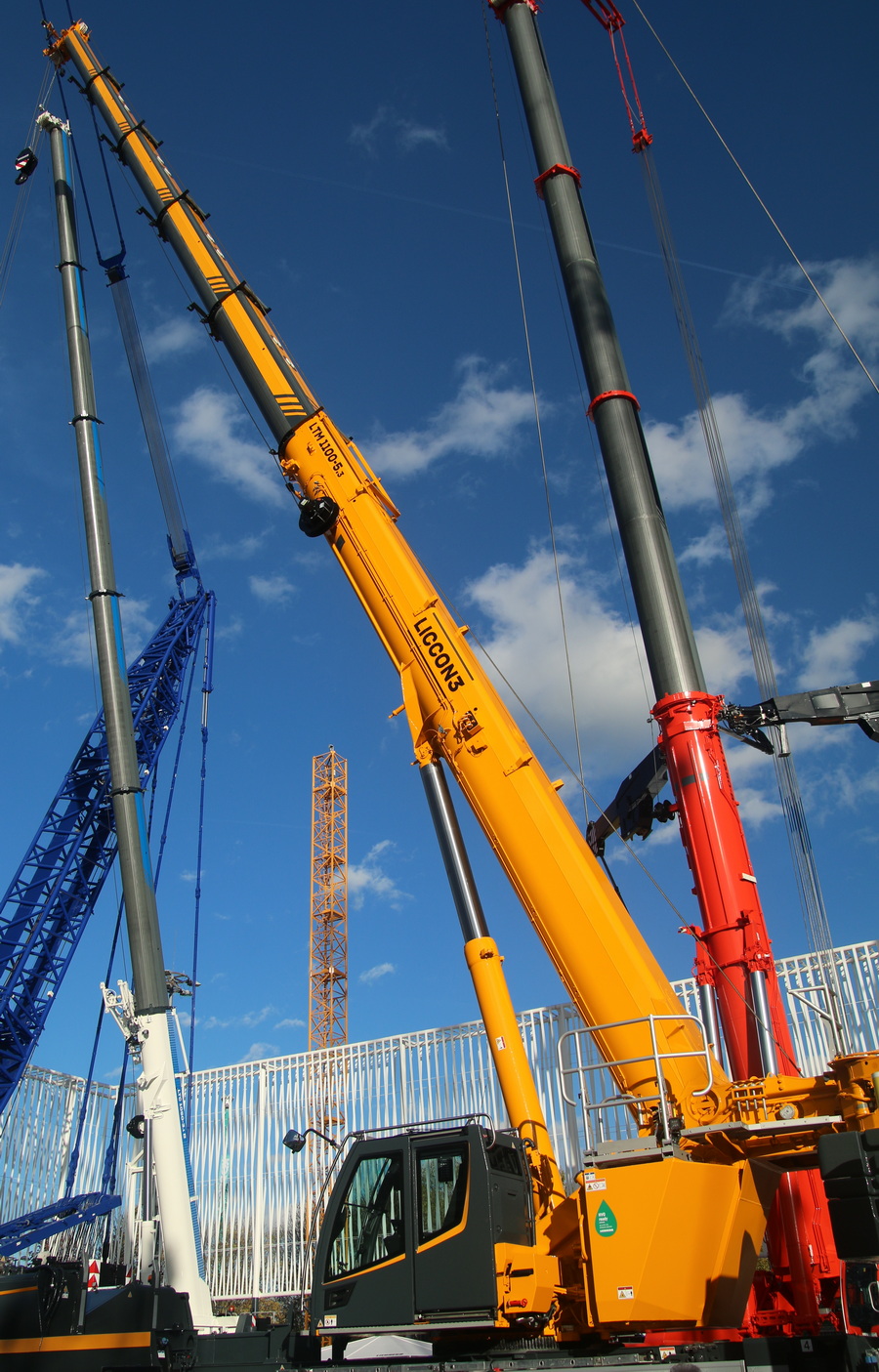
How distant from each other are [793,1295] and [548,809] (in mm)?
4195

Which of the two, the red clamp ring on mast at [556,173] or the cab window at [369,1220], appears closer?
the cab window at [369,1220]

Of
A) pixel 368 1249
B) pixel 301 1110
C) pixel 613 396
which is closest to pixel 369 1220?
pixel 368 1249

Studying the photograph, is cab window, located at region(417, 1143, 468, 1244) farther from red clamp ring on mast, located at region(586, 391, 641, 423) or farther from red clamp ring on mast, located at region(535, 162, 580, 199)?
red clamp ring on mast, located at region(535, 162, 580, 199)

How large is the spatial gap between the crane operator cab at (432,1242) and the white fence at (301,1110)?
826cm

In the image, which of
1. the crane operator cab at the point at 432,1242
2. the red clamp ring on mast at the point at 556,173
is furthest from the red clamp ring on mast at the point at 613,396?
the crane operator cab at the point at 432,1242

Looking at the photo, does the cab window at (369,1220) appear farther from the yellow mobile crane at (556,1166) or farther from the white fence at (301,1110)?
the white fence at (301,1110)

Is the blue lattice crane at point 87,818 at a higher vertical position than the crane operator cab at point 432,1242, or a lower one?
higher

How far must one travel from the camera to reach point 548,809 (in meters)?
8.65

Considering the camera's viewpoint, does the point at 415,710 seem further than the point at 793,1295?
Yes

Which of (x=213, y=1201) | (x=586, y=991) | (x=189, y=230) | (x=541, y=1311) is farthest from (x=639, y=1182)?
(x=213, y=1201)

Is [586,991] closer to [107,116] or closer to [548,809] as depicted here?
[548,809]

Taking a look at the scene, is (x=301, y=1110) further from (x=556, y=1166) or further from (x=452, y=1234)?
(x=452, y=1234)

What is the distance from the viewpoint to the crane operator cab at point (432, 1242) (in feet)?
20.8

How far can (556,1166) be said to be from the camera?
24.6 ft
